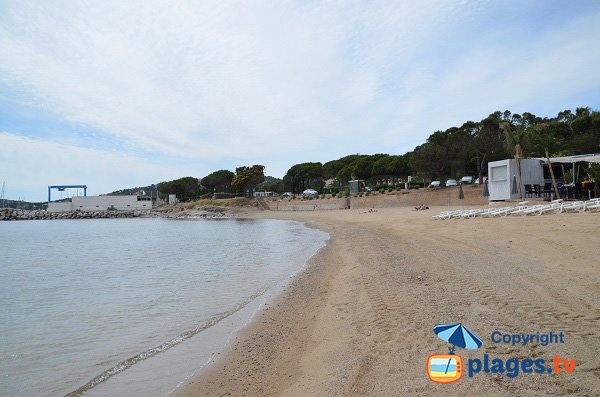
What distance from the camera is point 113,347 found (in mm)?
5988

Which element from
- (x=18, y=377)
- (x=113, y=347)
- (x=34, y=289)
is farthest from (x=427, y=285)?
(x=34, y=289)

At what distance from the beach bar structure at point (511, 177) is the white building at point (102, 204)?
95.0 m

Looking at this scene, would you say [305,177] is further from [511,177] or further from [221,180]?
[511,177]

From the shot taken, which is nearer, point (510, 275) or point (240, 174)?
point (510, 275)

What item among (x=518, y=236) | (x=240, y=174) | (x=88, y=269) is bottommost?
(x=88, y=269)

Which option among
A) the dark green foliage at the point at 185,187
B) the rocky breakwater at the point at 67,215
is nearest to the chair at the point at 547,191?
the rocky breakwater at the point at 67,215

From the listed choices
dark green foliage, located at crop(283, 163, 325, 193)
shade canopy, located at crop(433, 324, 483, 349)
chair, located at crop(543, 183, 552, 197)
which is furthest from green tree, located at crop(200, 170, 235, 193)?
shade canopy, located at crop(433, 324, 483, 349)

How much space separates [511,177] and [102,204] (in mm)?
109272

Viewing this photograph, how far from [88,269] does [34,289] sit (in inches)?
150

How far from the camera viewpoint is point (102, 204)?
367 feet

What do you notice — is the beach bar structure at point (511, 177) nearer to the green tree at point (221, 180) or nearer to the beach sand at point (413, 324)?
the beach sand at point (413, 324)

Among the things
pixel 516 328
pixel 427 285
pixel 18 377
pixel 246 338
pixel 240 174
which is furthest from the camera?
pixel 240 174

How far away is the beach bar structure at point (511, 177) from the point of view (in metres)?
28.6

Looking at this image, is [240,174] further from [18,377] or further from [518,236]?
[18,377]
